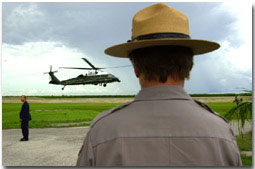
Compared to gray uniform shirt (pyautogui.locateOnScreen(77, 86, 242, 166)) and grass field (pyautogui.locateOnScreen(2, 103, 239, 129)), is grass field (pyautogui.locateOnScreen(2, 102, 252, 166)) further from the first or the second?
gray uniform shirt (pyautogui.locateOnScreen(77, 86, 242, 166))

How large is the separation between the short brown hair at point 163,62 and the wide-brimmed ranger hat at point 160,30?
0.17 feet

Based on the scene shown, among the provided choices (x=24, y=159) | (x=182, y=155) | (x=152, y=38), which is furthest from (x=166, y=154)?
(x=24, y=159)

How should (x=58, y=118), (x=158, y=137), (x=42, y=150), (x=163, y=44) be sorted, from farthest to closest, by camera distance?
(x=58, y=118) → (x=42, y=150) → (x=163, y=44) → (x=158, y=137)

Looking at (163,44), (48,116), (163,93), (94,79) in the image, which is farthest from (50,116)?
(163,93)

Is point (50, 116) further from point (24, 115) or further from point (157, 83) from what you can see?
point (157, 83)

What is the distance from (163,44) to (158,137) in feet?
2.41

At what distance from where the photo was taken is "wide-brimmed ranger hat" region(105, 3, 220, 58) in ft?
6.45

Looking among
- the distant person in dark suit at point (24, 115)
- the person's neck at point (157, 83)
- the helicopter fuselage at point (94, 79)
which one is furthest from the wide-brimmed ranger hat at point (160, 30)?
the helicopter fuselage at point (94, 79)

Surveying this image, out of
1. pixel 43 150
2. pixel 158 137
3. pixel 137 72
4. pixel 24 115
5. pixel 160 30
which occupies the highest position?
pixel 160 30

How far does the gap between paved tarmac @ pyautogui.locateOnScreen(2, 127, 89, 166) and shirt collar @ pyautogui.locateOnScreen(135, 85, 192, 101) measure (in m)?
6.18

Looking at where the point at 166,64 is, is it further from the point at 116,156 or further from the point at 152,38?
the point at 116,156

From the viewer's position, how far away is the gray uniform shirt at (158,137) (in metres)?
1.65

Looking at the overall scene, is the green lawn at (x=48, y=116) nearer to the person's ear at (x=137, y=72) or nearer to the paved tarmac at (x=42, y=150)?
the paved tarmac at (x=42, y=150)

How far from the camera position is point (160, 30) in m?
2.09
